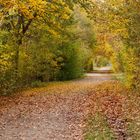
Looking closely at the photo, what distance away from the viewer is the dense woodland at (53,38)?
18.4 m

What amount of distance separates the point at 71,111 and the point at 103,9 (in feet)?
25.0

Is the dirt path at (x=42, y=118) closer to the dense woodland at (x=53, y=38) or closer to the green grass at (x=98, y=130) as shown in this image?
the green grass at (x=98, y=130)

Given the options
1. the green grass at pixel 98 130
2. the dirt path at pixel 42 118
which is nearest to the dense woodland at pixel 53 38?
the dirt path at pixel 42 118

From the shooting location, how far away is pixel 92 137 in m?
10.2

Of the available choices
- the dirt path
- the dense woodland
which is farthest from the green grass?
the dense woodland

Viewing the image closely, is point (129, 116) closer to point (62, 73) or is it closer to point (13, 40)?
point (13, 40)

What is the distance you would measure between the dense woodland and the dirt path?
8.73 ft

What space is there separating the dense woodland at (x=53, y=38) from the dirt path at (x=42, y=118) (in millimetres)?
2661

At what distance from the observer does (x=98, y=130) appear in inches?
435

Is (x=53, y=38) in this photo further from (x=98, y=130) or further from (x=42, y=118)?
(x=98, y=130)

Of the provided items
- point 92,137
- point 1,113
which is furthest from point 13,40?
point 92,137

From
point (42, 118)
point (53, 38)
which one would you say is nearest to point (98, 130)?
point (42, 118)

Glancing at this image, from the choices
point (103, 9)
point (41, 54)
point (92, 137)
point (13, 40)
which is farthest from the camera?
point (41, 54)

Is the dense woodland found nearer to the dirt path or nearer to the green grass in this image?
the dirt path
